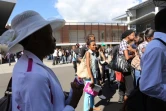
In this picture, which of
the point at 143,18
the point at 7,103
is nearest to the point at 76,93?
the point at 7,103

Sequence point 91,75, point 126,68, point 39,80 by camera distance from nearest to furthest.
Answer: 1. point 39,80
2. point 91,75
3. point 126,68

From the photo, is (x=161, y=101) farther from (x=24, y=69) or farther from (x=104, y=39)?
(x=104, y=39)

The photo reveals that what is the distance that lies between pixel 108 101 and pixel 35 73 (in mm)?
5662

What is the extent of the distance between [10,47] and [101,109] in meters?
4.82

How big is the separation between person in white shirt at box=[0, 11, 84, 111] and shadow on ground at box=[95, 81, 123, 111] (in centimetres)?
464

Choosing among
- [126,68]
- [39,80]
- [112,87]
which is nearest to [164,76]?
[39,80]

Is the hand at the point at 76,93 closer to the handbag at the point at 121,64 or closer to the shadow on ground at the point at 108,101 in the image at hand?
the handbag at the point at 121,64

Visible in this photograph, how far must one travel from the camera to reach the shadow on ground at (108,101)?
629 centimetres

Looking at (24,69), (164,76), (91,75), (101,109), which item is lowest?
(101,109)

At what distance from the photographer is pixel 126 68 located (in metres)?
6.07

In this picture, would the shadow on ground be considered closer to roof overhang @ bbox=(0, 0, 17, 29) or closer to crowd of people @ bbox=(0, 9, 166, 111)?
Result: crowd of people @ bbox=(0, 9, 166, 111)

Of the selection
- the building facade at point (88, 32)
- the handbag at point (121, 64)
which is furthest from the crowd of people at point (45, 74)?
the building facade at point (88, 32)

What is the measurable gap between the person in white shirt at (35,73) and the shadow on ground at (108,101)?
464cm

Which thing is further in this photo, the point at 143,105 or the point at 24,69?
the point at 143,105
